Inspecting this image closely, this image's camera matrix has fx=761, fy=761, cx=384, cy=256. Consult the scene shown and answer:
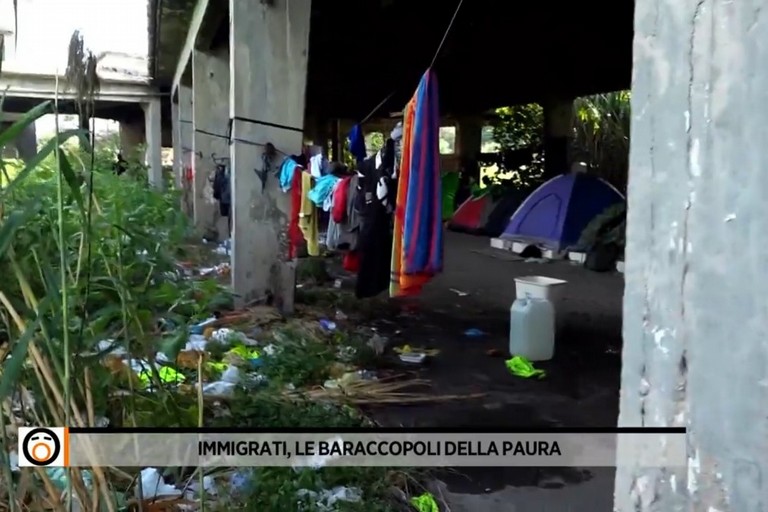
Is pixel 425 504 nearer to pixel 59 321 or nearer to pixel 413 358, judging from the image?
pixel 59 321

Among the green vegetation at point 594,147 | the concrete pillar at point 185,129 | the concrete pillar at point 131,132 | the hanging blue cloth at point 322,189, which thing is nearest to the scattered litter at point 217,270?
the hanging blue cloth at point 322,189

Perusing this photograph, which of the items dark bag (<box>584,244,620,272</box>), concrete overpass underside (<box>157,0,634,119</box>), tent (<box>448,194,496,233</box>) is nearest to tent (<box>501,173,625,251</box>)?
dark bag (<box>584,244,620,272</box>)

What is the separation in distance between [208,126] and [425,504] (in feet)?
25.7

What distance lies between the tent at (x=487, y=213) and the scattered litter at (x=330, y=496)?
29.4 ft

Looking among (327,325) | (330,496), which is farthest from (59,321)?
(327,325)

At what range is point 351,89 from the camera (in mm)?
13914

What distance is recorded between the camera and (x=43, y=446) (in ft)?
5.21

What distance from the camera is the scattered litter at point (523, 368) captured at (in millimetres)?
4340

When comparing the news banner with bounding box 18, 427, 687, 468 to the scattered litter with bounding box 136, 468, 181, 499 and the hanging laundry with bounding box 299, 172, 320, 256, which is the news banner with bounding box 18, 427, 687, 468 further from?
the hanging laundry with bounding box 299, 172, 320, 256

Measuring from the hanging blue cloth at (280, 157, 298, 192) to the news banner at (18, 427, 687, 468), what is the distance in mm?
2998

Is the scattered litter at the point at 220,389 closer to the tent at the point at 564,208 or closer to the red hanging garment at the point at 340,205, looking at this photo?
the red hanging garment at the point at 340,205

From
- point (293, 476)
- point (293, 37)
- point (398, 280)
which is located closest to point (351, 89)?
point (293, 37)

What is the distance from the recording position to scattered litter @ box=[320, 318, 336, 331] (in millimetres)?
5135

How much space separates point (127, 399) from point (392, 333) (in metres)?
3.44
